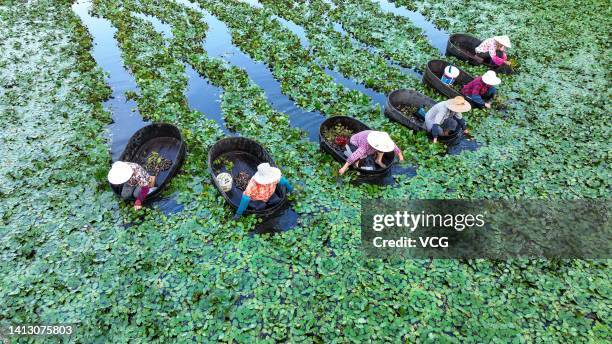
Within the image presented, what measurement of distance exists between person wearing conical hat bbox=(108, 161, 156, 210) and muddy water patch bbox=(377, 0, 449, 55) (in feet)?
52.4

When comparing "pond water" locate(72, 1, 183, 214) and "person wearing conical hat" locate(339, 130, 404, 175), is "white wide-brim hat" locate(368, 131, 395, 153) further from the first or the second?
"pond water" locate(72, 1, 183, 214)

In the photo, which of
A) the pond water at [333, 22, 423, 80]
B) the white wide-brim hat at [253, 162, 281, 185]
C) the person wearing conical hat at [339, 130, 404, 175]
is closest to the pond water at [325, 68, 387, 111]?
the pond water at [333, 22, 423, 80]

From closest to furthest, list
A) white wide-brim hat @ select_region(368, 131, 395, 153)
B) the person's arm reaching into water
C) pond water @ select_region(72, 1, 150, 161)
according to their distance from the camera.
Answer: the person's arm reaching into water
white wide-brim hat @ select_region(368, 131, 395, 153)
pond water @ select_region(72, 1, 150, 161)

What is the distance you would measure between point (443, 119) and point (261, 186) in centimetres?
712

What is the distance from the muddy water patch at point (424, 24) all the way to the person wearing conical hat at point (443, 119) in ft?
25.2

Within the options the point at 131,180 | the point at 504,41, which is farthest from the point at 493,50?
the point at 131,180

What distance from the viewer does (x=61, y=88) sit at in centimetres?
1552

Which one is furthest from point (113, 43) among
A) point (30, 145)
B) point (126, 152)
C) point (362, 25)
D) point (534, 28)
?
point (534, 28)

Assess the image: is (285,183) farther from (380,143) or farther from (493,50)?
(493,50)

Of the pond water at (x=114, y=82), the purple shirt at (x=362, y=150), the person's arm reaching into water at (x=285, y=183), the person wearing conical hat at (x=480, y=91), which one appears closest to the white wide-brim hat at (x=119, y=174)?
the pond water at (x=114, y=82)

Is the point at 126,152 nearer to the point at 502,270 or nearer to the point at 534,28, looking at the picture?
the point at 502,270

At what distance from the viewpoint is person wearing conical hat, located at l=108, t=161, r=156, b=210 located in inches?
376

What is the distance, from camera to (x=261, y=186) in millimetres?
9492

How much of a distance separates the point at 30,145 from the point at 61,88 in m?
4.09
